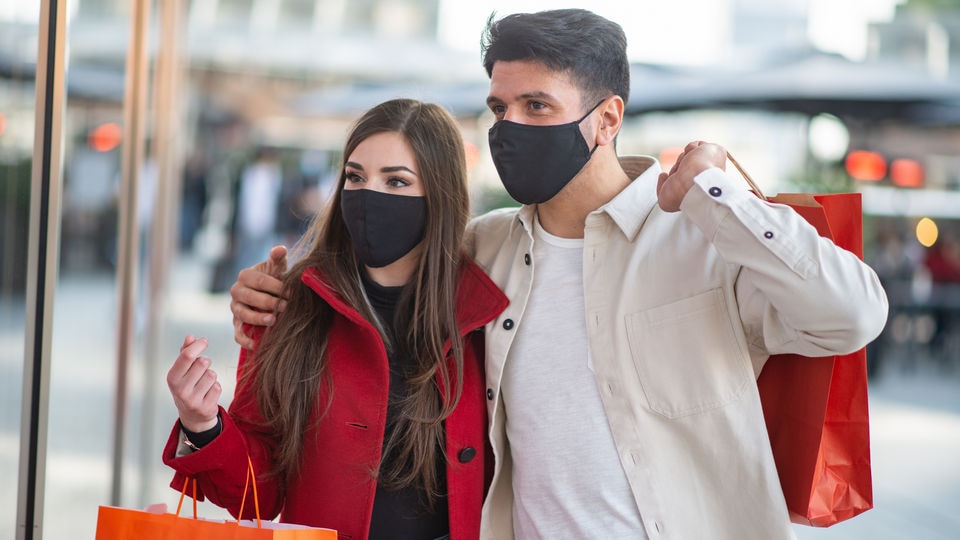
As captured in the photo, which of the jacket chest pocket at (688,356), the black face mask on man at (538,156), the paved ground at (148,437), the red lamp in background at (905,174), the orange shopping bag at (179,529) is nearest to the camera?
the orange shopping bag at (179,529)

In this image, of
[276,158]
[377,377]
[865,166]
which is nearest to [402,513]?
[377,377]

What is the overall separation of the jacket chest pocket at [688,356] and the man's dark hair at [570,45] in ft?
1.76

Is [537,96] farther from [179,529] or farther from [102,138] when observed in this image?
[102,138]

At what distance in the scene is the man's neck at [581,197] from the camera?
89.2 inches

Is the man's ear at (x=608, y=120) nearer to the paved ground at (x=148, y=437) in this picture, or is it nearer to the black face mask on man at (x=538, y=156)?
the black face mask on man at (x=538, y=156)

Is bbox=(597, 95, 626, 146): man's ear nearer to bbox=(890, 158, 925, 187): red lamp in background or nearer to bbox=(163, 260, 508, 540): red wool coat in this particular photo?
bbox=(163, 260, 508, 540): red wool coat

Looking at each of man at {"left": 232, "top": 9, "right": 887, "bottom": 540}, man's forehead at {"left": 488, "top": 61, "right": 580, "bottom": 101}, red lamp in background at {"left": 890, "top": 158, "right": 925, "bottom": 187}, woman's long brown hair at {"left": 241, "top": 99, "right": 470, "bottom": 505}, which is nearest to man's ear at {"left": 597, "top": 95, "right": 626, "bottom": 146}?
man at {"left": 232, "top": 9, "right": 887, "bottom": 540}

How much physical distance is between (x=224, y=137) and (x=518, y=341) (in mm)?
24372

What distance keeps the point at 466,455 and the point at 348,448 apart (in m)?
0.26

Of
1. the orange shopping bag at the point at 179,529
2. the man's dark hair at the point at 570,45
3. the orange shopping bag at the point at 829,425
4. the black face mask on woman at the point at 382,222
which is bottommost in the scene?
the orange shopping bag at the point at 179,529

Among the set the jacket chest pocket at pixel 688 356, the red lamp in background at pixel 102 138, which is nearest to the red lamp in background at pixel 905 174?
the red lamp in background at pixel 102 138

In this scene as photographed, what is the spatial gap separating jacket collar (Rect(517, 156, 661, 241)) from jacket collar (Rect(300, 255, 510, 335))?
6.5 inches

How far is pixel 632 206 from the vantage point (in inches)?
85.8

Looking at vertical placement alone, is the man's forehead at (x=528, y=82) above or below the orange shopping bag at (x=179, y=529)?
above
